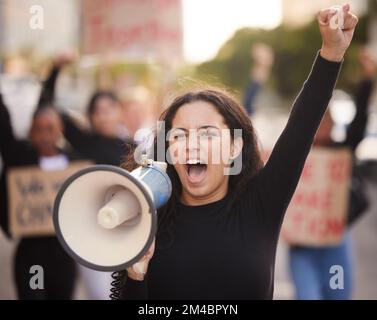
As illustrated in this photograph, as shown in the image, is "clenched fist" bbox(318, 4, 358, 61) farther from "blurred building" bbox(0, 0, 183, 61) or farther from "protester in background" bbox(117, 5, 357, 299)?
"blurred building" bbox(0, 0, 183, 61)

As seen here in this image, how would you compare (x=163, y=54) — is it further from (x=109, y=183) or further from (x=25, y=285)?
(x=109, y=183)

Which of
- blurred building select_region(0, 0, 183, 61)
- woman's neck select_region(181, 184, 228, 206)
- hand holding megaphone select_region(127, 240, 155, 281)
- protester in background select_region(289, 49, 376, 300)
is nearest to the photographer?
hand holding megaphone select_region(127, 240, 155, 281)

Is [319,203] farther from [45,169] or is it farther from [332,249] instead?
[45,169]

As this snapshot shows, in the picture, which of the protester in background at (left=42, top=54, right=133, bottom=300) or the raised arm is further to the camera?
the protester in background at (left=42, top=54, right=133, bottom=300)

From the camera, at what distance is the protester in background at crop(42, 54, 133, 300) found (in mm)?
2205

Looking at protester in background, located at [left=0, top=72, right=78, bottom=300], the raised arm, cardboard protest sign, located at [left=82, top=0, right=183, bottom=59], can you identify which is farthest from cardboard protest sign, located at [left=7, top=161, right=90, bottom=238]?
the raised arm

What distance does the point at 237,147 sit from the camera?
1.44 meters

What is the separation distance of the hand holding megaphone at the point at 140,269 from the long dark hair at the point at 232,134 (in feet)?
0.31

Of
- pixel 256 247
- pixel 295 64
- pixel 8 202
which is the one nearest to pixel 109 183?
pixel 256 247

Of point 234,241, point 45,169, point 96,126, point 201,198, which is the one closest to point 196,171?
point 201,198

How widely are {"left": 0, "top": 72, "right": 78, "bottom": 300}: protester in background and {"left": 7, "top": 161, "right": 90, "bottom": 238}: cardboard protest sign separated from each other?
5 cm

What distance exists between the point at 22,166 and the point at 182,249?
1.37 m

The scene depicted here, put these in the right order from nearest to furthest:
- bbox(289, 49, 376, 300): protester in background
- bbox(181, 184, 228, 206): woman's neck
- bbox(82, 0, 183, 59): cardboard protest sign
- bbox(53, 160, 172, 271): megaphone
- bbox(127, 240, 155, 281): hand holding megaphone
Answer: bbox(53, 160, 172, 271): megaphone < bbox(127, 240, 155, 281): hand holding megaphone < bbox(181, 184, 228, 206): woman's neck < bbox(289, 49, 376, 300): protester in background < bbox(82, 0, 183, 59): cardboard protest sign

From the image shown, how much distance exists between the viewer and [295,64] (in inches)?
563
